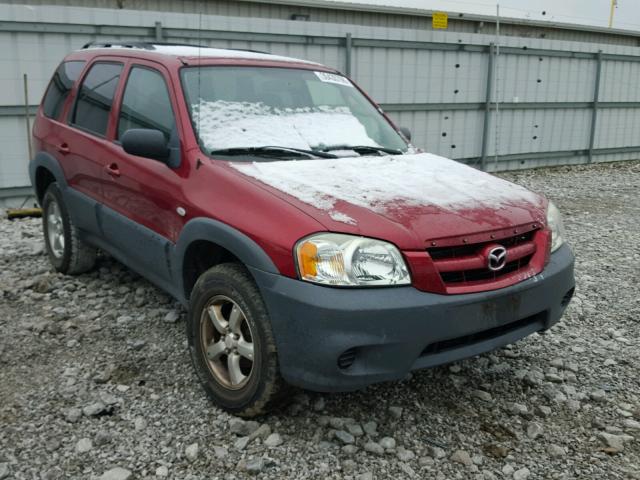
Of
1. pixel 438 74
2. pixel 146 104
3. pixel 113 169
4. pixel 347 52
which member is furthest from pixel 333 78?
pixel 438 74

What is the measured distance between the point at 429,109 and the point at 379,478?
902cm

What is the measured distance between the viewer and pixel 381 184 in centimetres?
314

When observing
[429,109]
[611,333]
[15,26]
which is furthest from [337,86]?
[429,109]

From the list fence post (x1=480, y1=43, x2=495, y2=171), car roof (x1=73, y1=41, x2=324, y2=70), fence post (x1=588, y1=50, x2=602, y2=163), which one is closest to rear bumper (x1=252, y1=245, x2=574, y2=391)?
car roof (x1=73, y1=41, x2=324, y2=70)

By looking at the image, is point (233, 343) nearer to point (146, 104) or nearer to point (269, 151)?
point (269, 151)

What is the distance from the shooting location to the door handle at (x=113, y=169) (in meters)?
3.88

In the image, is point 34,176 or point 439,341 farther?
point 34,176

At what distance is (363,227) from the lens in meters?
2.65

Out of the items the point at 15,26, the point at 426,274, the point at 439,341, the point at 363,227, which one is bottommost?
the point at 439,341

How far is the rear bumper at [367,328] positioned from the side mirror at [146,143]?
1020mm

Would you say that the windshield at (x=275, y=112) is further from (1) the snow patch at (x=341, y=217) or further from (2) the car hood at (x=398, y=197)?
(1) the snow patch at (x=341, y=217)

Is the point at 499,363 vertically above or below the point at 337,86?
below

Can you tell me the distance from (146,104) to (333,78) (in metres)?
1.31

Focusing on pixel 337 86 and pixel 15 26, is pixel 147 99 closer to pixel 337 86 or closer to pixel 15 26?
pixel 337 86
